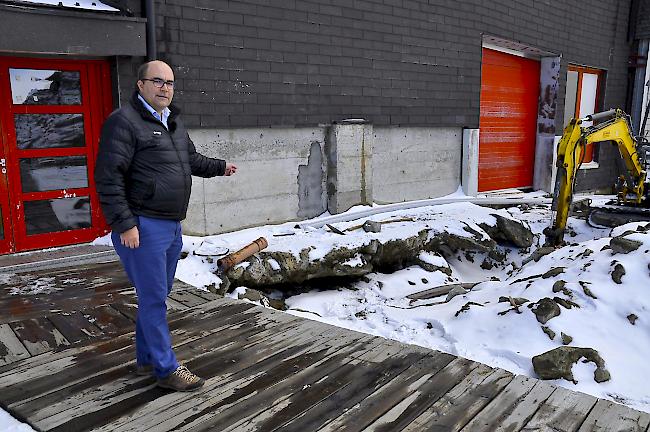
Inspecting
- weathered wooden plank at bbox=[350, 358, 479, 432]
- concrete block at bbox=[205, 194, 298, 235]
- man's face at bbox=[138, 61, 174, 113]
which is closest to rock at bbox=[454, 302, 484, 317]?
weathered wooden plank at bbox=[350, 358, 479, 432]

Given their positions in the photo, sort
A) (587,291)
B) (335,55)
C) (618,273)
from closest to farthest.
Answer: (587,291) < (618,273) < (335,55)

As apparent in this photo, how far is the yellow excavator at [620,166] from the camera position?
8.09 meters

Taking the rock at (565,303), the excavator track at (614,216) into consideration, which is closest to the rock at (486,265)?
the excavator track at (614,216)

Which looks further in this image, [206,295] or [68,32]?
[68,32]

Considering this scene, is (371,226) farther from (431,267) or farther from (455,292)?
(455,292)

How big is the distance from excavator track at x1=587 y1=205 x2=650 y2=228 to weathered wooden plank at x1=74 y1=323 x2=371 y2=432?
767 centimetres

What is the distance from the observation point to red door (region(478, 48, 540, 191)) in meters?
12.3

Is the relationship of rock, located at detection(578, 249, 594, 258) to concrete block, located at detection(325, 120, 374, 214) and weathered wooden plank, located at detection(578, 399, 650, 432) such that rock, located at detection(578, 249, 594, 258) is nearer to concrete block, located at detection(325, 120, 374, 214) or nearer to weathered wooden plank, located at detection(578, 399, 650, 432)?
weathered wooden plank, located at detection(578, 399, 650, 432)

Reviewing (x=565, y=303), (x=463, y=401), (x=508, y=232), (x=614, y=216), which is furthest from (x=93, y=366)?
(x=614, y=216)

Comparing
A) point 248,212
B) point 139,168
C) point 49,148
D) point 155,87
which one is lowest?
point 248,212

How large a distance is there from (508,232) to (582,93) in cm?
766

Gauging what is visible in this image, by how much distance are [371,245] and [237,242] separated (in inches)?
74.2

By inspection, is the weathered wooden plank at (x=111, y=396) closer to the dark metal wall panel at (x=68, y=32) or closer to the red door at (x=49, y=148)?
the red door at (x=49, y=148)

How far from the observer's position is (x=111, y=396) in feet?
10.5
